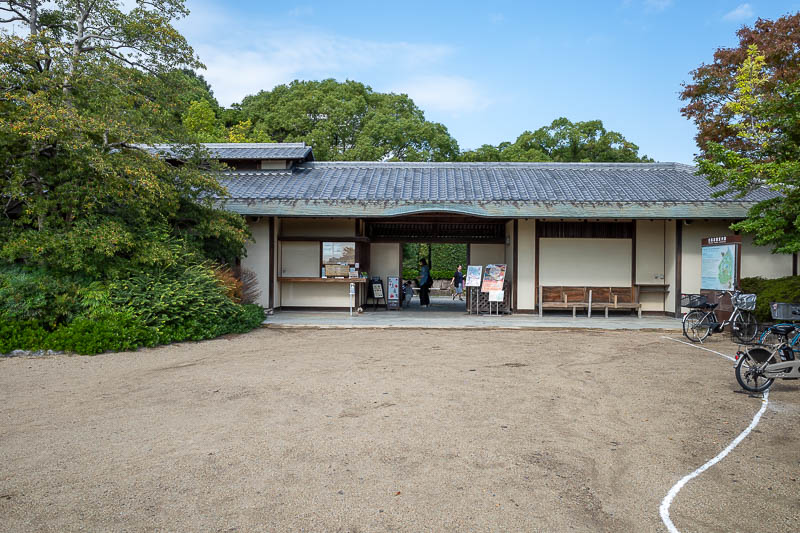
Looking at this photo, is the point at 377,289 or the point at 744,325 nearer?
the point at 744,325

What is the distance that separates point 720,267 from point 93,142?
1190cm

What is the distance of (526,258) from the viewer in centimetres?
1422

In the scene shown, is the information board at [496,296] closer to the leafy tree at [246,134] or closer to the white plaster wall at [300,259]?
the white plaster wall at [300,259]

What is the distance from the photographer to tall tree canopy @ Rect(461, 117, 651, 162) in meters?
29.5

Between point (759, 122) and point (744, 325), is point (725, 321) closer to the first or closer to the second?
point (744, 325)

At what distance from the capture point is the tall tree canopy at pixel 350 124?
92.1ft

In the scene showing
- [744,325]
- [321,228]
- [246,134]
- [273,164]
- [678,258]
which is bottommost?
[744,325]

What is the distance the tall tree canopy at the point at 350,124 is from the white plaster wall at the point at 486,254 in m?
11.8

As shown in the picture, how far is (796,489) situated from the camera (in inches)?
131

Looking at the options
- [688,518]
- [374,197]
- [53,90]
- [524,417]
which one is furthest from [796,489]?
[374,197]

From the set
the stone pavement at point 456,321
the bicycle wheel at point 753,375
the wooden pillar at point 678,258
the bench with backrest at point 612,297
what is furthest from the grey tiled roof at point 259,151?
the bicycle wheel at point 753,375

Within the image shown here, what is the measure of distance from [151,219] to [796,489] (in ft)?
33.2

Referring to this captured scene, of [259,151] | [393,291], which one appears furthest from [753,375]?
[259,151]

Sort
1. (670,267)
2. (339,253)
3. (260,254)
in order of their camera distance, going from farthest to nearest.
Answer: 1. (339,253)
2. (670,267)
3. (260,254)
